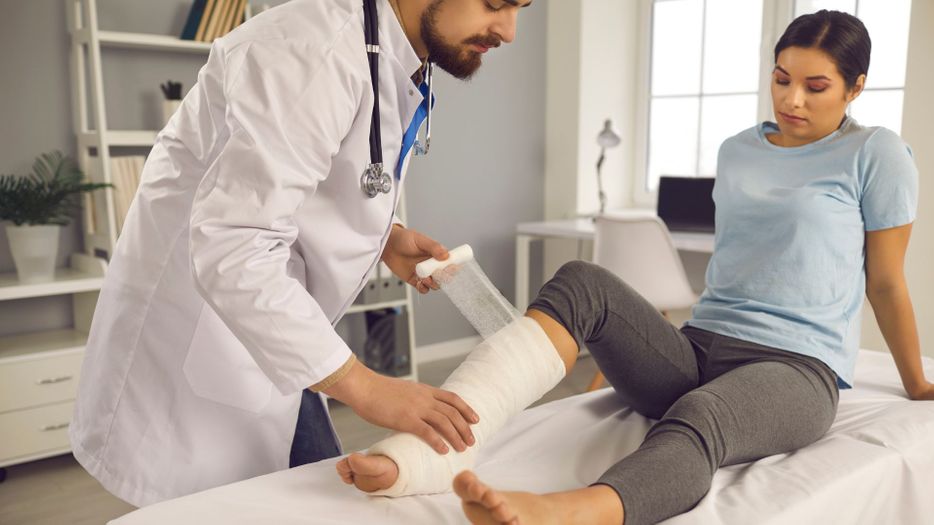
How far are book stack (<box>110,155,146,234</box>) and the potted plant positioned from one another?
0.11 metres

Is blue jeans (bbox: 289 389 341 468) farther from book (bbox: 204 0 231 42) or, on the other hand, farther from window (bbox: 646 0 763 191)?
window (bbox: 646 0 763 191)

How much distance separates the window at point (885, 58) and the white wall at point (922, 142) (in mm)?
340

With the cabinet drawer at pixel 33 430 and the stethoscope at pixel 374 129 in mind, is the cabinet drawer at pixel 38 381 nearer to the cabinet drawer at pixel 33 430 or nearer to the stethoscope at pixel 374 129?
the cabinet drawer at pixel 33 430

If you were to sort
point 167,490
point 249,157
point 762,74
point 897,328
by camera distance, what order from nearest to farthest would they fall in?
point 249,157 < point 167,490 < point 897,328 < point 762,74

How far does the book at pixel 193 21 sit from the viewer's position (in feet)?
8.79

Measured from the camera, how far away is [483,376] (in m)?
1.12

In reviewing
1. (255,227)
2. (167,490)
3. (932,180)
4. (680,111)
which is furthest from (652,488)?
(680,111)

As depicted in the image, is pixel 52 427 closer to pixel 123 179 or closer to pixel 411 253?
pixel 123 179

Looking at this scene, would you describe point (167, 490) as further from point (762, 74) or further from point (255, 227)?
point (762, 74)

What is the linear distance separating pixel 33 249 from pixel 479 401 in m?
1.89

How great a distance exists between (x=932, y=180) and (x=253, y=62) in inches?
101

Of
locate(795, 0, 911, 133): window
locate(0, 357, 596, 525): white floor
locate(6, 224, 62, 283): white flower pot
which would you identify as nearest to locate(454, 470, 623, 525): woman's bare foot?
locate(0, 357, 596, 525): white floor

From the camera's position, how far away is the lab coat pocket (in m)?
1.12

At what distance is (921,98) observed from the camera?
8.83ft
